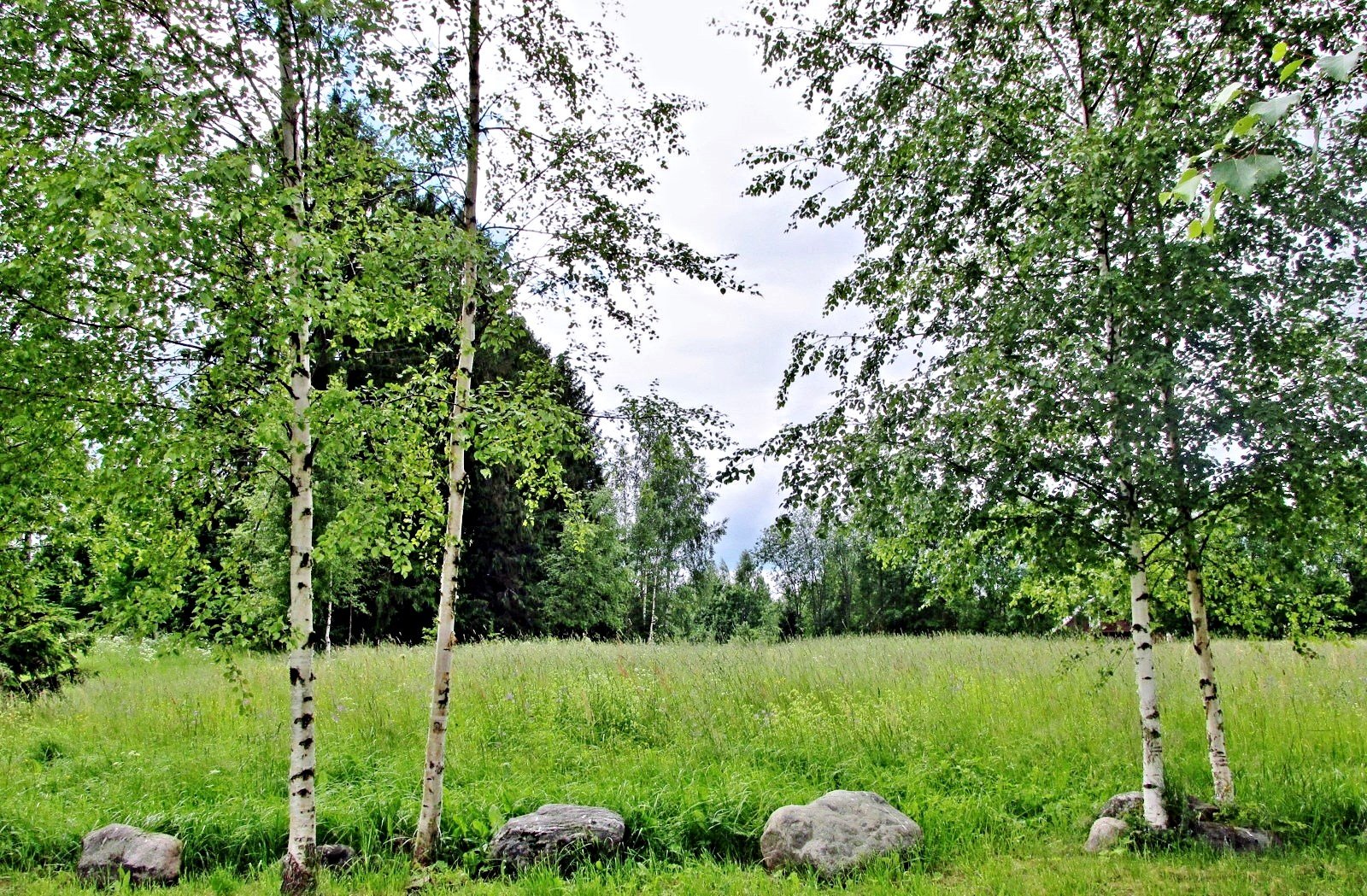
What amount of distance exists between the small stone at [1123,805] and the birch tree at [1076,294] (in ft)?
1.46

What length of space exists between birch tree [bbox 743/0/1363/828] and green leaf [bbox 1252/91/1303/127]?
4.18 m

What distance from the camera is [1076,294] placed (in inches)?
224

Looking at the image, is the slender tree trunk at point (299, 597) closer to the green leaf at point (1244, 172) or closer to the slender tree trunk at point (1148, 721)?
the green leaf at point (1244, 172)

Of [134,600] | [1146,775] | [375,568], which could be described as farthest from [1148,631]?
[375,568]

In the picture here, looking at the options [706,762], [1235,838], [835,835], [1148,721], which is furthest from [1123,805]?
[706,762]

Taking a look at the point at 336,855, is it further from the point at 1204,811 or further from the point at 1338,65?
the point at 1338,65

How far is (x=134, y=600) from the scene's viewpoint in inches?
195

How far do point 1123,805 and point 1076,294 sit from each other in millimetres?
4347

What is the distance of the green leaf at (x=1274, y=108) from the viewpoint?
120 cm

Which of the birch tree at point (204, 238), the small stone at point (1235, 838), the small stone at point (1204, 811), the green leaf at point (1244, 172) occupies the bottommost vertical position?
the small stone at point (1235, 838)

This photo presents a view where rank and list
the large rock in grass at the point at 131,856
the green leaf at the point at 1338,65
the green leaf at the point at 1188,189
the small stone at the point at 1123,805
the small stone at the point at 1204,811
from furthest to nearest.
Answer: the small stone at the point at 1123,805 → the small stone at the point at 1204,811 → the large rock in grass at the point at 131,856 → the green leaf at the point at 1188,189 → the green leaf at the point at 1338,65

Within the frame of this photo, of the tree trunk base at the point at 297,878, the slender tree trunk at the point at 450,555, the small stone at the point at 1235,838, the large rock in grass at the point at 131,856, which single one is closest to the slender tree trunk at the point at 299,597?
the tree trunk base at the point at 297,878

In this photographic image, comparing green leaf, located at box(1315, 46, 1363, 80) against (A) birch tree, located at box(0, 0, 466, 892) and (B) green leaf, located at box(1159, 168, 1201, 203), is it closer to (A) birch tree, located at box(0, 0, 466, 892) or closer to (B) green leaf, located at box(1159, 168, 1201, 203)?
(B) green leaf, located at box(1159, 168, 1201, 203)

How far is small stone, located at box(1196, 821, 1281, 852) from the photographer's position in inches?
225
